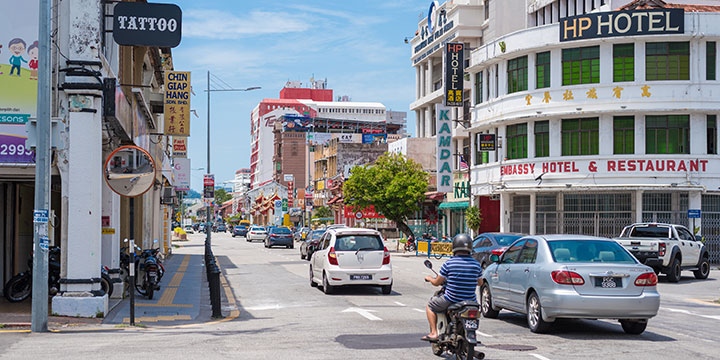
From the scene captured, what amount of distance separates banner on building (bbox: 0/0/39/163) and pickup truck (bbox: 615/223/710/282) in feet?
57.6

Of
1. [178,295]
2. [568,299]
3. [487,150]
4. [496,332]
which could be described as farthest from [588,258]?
[487,150]

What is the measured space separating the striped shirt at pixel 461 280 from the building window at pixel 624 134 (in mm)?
30700

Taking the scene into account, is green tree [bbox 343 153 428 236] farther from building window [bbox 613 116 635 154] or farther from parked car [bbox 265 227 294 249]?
building window [bbox 613 116 635 154]

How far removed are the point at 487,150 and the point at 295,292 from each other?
950 inches

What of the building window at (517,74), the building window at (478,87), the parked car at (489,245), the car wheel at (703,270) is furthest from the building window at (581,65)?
the parked car at (489,245)

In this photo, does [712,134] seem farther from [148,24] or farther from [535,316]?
[148,24]

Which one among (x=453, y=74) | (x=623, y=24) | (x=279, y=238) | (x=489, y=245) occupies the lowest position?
(x=279, y=238)

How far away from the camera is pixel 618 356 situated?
10.4 meters

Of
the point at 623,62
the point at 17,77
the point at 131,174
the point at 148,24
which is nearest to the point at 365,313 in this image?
the point at 131,174

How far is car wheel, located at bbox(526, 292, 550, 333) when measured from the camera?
12.4 meters

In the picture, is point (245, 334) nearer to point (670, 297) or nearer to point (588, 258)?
point (588, 258)

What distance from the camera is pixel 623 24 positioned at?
37.2 meters

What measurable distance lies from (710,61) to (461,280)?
106 ft

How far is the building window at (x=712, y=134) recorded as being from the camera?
123 ft
